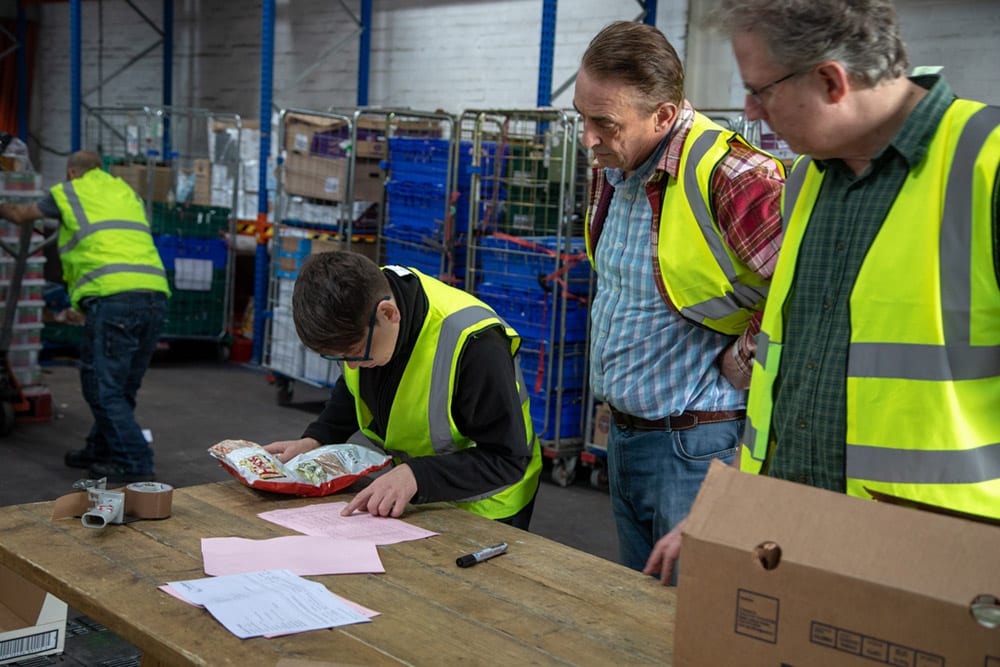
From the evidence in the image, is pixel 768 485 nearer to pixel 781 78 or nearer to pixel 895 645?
pixel 895 645

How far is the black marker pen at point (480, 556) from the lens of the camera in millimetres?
2102

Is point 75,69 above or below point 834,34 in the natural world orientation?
above

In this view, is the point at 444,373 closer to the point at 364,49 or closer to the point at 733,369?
the point at 733,369

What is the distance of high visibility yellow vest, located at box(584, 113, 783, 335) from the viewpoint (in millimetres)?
2305

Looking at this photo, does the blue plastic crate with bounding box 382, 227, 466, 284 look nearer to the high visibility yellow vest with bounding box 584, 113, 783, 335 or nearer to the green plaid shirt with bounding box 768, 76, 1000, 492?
the high visibility yellow vest with bounding box 584, 113, 783, 335

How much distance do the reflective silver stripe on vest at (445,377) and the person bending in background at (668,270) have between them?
325 millimetres

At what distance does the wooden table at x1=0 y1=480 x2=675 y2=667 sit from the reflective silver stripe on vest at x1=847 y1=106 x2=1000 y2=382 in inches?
24.4

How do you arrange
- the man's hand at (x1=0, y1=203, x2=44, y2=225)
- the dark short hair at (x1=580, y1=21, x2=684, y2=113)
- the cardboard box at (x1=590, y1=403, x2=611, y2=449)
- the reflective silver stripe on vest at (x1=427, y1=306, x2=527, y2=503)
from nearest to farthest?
1. the dark short hair at (x1=580, y1=21, x2=684, y2=113)
2. the reflective silver stripe on vest at (x1=427, y1=306, x2=527, y2=503)
3. the man's hand at (x1=0, y1=203, x2=44, y2=225)
4. the cardboard box at (x1=590, y1=403, x2=611, y2=449)

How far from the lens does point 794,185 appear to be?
179 centimetres

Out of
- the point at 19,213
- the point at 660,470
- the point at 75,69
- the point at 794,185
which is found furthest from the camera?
the point at 75,69

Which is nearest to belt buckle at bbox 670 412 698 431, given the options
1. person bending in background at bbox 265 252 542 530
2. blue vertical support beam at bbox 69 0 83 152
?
person bending in background at bbox 265 252 542 530

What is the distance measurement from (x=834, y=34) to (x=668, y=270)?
92 cm

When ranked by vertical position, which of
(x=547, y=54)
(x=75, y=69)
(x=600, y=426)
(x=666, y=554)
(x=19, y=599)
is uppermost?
(x=75, y=69)

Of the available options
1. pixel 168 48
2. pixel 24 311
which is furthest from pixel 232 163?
pixel 168 48
